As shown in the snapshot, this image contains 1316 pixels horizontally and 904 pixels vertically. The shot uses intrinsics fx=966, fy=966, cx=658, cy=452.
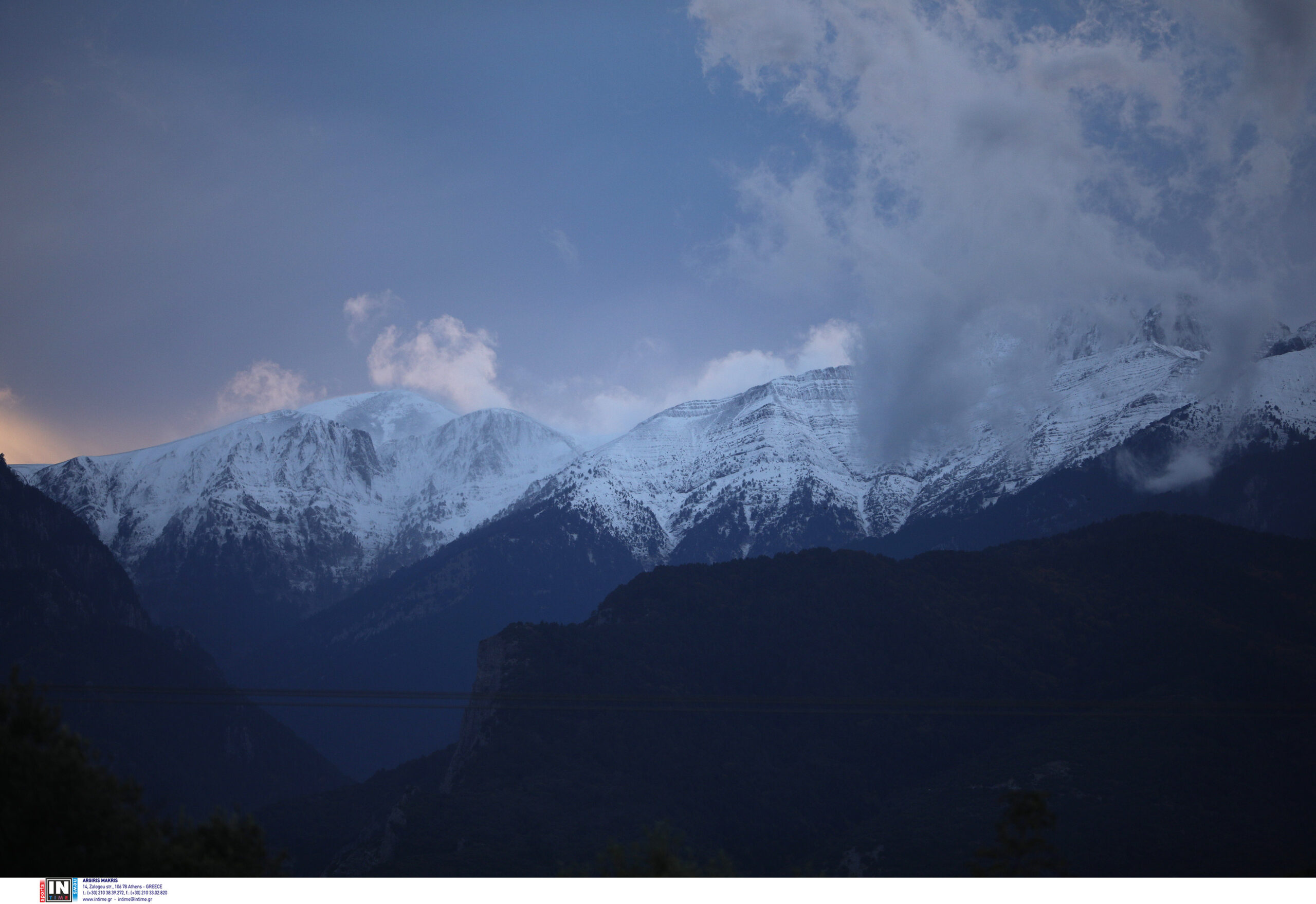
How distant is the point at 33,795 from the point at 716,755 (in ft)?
470

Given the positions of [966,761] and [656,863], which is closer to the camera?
[656,863]

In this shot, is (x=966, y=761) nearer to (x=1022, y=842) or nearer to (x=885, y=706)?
(x=885, y=706)

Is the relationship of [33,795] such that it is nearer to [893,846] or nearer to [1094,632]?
[893,846]

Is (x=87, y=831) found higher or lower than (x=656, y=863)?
higher

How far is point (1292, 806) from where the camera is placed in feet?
430

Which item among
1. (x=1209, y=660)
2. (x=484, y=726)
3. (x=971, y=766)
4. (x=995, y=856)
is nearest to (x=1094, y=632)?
(x=1209, y=660)
